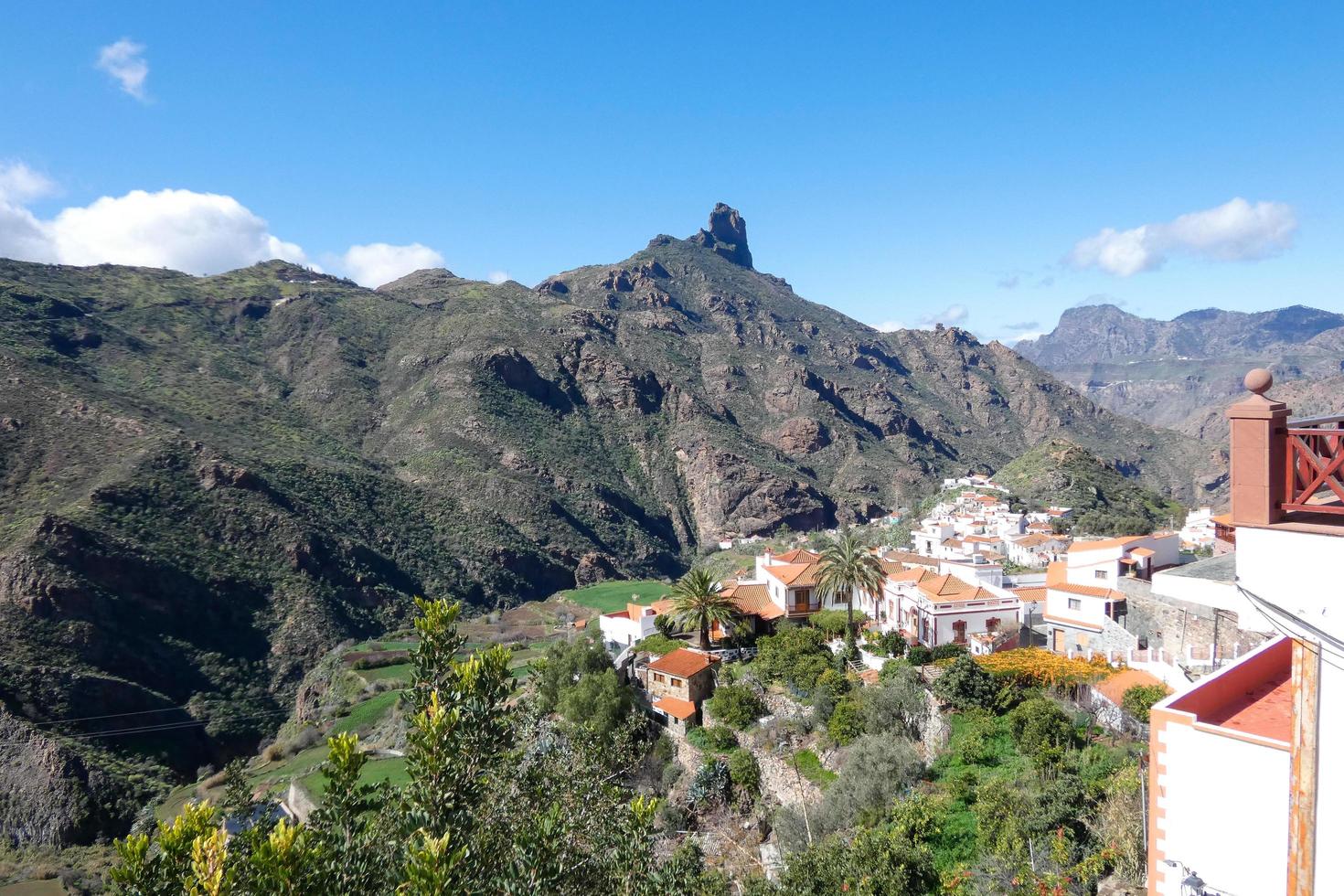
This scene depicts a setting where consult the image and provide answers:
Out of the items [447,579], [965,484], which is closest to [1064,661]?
[447,579]

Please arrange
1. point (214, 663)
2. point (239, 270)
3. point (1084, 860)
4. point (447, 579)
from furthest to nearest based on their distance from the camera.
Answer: point (239, 270) → point (447, 579) → point (214, 663) → point (1084, 860)

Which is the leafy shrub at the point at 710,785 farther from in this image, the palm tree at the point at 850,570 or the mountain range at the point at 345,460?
the mountain range at the point at 345,460

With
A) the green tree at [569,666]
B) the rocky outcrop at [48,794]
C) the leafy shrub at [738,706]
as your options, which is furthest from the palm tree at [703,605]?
the rocky outcrop at [48,794]

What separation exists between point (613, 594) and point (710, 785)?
42.5 metres

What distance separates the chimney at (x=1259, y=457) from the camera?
3.81 meters

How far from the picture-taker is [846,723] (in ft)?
65.2

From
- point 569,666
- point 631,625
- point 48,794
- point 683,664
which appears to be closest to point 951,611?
point 683,664

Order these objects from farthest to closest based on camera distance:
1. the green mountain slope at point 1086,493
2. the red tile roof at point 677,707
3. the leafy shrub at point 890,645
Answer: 1. the green mountain slope at point 1086,493
2. the red tile roof at point 677,707
3. the leafy shrub at point 890,645

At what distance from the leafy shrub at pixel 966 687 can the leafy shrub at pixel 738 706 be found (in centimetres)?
683

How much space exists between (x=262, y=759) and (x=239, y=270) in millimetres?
109749

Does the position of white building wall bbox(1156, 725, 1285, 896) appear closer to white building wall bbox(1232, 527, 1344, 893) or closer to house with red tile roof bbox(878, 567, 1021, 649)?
white building wall bbox(1232, 527, 1344, 893)

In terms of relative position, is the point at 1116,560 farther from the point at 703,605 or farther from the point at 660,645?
the point at 660,645

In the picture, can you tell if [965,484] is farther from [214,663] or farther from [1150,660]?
[214,663]

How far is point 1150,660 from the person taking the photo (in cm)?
1998
